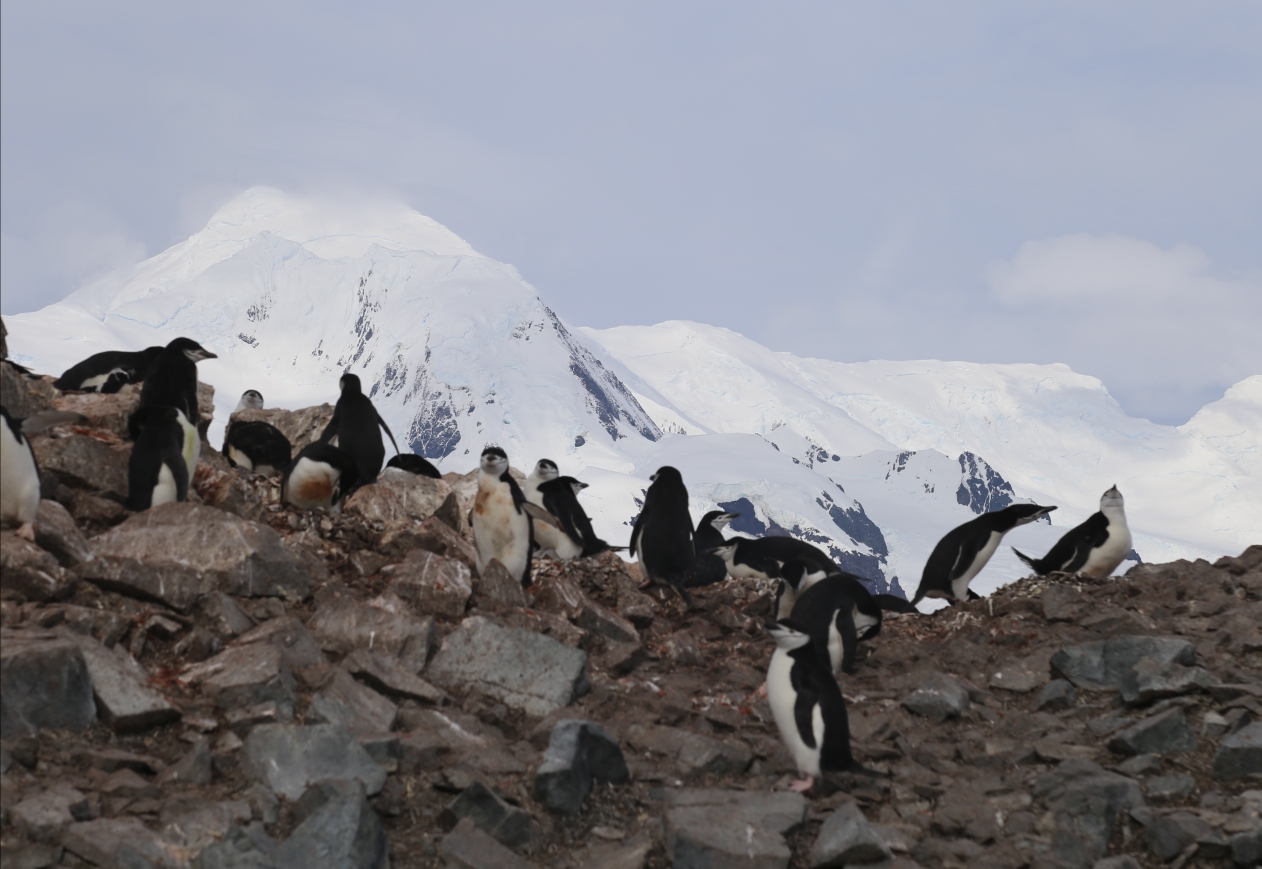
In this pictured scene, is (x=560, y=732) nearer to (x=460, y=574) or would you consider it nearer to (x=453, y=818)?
(x=453, y=818)

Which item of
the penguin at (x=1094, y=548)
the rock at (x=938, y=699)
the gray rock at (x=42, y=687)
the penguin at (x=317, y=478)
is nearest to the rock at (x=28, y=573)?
the gray rock at (x=42, y=687)

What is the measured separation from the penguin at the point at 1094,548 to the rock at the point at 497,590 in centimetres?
604

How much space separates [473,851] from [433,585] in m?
2.99

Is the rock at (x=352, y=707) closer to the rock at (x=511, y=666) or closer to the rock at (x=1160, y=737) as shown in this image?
the rock at (x=511, y=666)

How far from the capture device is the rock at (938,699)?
24.1 ft

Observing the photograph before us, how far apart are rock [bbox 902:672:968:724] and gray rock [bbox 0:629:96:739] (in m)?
5.15

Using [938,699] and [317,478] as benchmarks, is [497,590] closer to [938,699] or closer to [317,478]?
[317,478]

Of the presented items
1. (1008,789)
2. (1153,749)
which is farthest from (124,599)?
(1153,749)

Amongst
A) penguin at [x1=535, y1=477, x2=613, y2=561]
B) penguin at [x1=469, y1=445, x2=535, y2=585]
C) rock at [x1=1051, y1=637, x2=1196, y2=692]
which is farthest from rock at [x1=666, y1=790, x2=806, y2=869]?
penguin at [x1=535, y1=477, x2=613, y2=561]

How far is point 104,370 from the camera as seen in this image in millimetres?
12641

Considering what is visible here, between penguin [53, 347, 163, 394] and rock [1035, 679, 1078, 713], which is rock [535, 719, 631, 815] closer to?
rock [1035, 679, 1078, 713]

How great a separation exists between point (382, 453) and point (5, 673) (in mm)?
6085

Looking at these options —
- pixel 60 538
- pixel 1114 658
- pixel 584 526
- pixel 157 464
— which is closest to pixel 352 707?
pixel 60 538

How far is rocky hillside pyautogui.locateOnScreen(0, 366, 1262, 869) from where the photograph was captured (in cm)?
493
